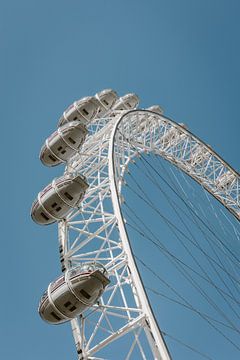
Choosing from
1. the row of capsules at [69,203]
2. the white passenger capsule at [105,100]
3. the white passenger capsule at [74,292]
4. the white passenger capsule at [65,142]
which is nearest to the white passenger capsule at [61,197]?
the row of capsules at [69,203]

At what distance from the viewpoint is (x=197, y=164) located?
1150 inches

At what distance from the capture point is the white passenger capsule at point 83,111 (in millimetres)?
21578

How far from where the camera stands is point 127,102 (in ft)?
85.3

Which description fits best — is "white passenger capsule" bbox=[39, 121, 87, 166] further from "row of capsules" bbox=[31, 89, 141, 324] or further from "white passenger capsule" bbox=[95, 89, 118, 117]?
"white passenger capsule" bbox=[95, 89, 118, 117]

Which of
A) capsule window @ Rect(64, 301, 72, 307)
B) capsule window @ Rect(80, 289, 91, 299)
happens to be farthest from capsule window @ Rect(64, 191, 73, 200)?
capsule window @ Rect(64, 301, 72, 307)

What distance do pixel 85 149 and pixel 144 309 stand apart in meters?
9.24

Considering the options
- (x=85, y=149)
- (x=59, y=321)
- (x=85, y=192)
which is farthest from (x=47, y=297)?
(x=85, y=149)

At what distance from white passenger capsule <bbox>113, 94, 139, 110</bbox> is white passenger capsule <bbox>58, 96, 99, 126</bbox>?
341cm

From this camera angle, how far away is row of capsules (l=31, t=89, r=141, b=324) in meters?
12.8

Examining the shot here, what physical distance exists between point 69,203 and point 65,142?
3.21 meters

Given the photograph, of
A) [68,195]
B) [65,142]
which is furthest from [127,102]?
[68,195]

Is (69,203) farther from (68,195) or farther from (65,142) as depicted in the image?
(65,142)

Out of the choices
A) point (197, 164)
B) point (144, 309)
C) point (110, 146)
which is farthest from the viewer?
point (197, 164)

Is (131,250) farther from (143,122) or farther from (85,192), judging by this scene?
(143,122)
